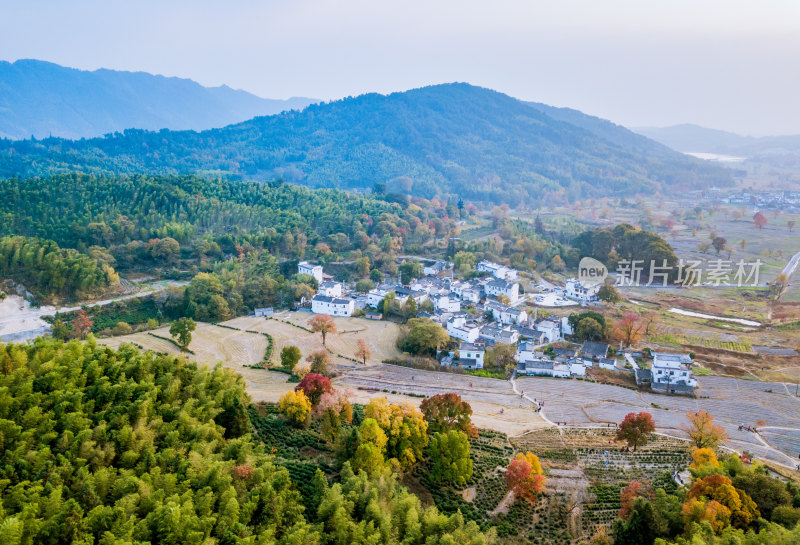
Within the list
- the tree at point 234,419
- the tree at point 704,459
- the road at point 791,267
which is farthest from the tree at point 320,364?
the road at point 791,267

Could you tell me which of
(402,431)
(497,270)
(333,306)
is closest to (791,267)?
(497,270)

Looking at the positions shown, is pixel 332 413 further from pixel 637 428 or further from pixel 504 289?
pixel 504 289

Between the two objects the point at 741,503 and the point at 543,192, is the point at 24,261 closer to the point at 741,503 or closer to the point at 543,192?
the point at 741,503

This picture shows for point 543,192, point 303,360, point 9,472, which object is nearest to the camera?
point 9,472

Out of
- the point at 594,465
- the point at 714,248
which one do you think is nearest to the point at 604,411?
the point at 594,465

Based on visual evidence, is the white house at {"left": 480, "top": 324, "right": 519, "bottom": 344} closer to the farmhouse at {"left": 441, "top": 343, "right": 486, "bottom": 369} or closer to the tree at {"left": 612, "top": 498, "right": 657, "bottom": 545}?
the farmhouse at {"left": 441, "top": 343, "right": 486, "bottom": 369}

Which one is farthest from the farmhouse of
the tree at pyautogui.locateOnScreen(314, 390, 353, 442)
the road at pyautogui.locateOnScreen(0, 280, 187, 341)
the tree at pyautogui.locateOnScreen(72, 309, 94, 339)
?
the road at pyautogui.locateOnScreen(0, 280, 187, 341)

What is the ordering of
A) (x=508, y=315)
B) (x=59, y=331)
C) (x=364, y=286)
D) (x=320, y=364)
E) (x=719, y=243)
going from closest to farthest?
(x=320, y=364)
(x=59, y=331)
(x=508, y=315)
(x=364, y=286)
(x=719, y=243)
